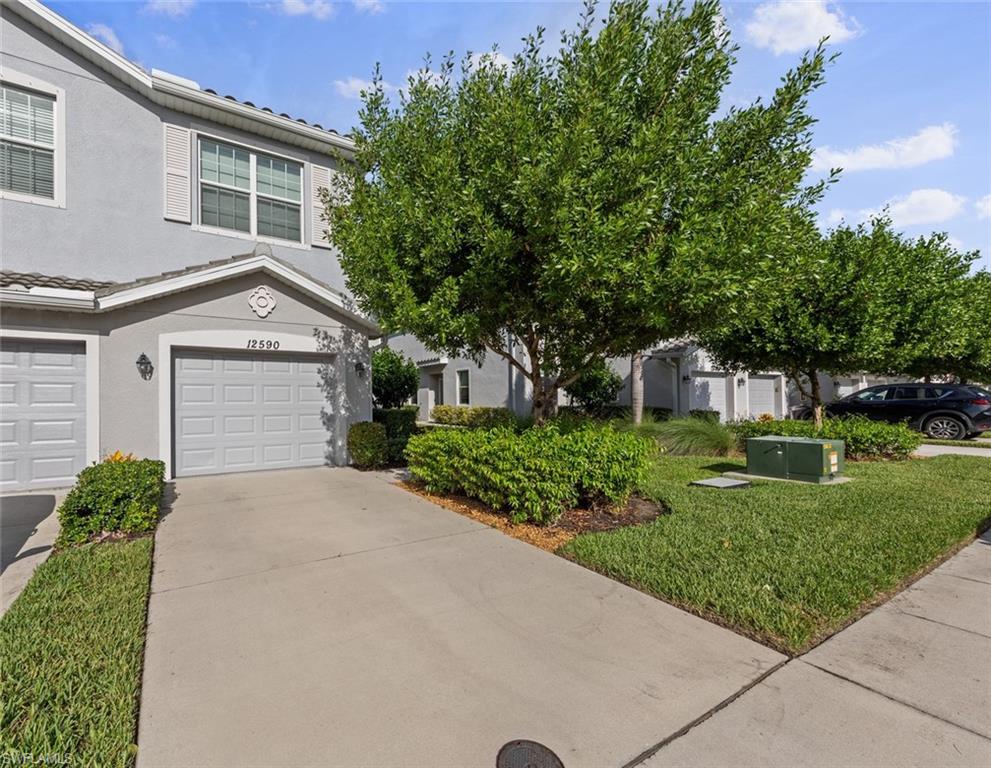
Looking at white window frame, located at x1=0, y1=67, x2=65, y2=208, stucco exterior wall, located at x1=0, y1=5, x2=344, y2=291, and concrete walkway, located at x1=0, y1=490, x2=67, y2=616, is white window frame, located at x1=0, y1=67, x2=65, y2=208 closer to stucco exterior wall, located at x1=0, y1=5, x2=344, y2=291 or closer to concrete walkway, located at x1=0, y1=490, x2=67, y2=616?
stucco exterior wall, located at x1=0, y1=5, x2=344, y2=291

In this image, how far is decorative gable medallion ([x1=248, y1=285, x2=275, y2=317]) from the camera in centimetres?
903

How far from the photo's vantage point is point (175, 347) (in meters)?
8.38

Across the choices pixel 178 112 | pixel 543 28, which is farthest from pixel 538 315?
pixel 178 112

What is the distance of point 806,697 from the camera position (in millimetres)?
2717

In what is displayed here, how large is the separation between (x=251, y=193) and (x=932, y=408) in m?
20.5

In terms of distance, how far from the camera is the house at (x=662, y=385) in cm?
1798

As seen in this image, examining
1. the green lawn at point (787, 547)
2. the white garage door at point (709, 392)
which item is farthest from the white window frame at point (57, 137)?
the white garage door at point (709, 392)

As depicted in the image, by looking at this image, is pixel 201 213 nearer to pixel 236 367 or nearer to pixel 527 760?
pixel 236 367

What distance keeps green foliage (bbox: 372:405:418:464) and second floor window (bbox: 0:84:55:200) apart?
7099 millimetres

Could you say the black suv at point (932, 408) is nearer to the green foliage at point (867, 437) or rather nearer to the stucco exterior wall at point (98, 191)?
the green foliage at point (867, 437)

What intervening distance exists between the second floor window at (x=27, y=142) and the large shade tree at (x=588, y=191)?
5.86 metres

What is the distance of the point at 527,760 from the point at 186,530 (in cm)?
502

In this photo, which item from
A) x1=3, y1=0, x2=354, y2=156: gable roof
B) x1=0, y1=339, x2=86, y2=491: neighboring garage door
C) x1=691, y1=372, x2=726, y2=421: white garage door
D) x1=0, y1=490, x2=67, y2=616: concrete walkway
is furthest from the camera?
x1=691, y1=372, x2=726, y2=421: white garage door

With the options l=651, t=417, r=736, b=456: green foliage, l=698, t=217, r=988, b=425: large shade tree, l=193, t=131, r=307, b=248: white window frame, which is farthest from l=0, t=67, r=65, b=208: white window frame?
l=651, t=417, r=736, b=456: green foliage
